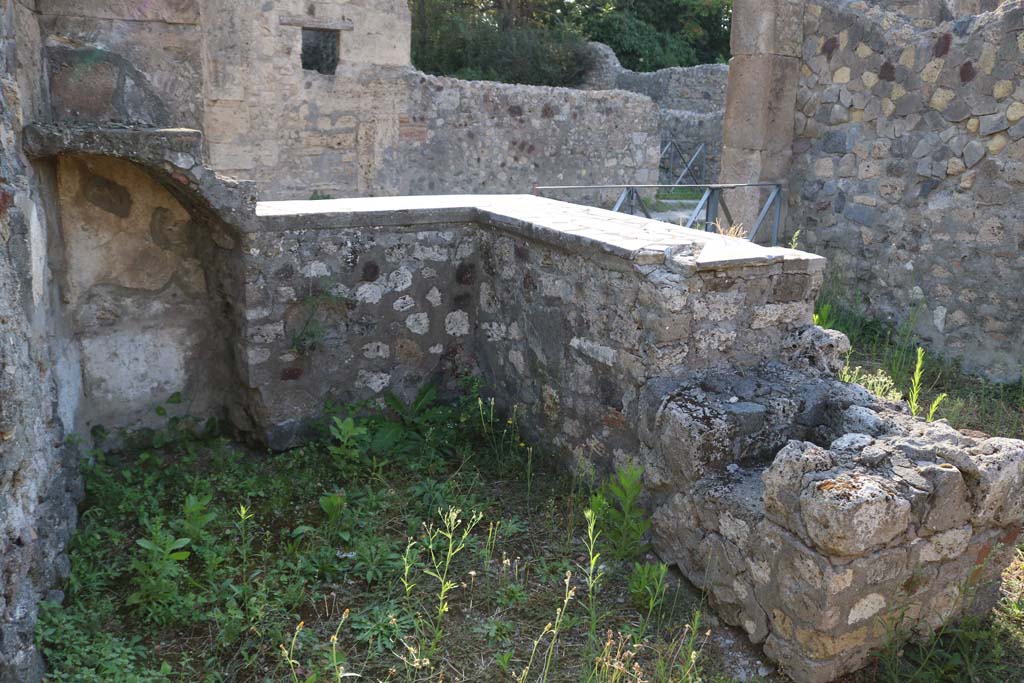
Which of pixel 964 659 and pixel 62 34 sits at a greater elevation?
pixel 62 34

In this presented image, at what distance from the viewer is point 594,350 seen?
3.66m

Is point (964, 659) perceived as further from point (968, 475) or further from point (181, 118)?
point (181, 118)

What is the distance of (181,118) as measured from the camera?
151 inches

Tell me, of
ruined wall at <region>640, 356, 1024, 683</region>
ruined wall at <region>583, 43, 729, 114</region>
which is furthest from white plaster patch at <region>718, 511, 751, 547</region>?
ruined wall at <region>583, 43, 729, 114</region>

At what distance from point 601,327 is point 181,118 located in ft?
6.79

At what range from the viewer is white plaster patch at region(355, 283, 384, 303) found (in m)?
4.21

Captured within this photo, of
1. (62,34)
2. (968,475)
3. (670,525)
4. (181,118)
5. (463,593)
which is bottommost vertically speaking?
(463,593)

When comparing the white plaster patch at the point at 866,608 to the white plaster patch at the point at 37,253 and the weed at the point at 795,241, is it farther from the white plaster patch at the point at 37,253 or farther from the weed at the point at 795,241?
the weed at the point at 795,241

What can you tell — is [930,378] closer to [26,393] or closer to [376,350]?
[376,350]

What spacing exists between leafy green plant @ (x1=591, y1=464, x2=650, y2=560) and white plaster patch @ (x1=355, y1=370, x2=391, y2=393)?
4.79 feet

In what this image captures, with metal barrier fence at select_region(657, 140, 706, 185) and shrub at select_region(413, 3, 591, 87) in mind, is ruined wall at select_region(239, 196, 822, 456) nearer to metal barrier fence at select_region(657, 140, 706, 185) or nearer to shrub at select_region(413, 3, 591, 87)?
metal barrier fence at select_region(657, 140, 706, 185)

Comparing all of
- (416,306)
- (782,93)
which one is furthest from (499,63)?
(416,306)

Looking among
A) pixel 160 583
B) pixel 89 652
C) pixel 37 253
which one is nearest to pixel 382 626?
pixel 160 583

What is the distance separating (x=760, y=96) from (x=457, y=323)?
3743mm
